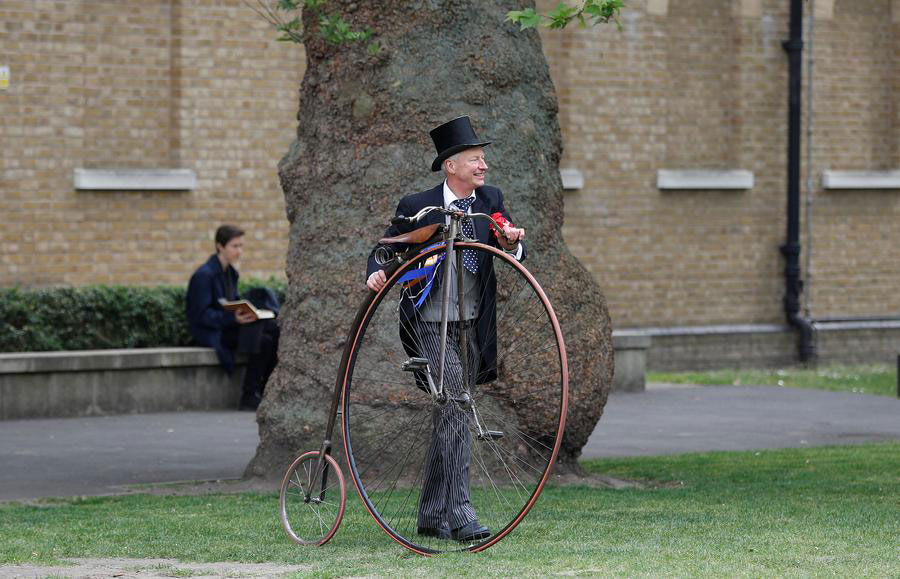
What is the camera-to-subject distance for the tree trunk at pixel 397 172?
10.2m

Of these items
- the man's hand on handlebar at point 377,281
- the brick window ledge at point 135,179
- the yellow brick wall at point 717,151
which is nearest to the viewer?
the man's hand on handlebar at point 377,281

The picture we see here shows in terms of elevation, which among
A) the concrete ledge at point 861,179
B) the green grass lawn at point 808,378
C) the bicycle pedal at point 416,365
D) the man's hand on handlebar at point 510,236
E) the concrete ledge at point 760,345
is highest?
the concrete ledge at point 861,179

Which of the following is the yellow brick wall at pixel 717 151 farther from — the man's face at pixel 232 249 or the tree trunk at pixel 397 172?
the tree trunk at pixel 397 172

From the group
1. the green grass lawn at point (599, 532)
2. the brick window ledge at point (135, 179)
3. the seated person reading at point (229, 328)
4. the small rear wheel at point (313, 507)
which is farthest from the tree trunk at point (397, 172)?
the brick window ledge at point (135, 179)

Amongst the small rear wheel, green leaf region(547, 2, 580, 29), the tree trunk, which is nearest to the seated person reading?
the tree trunk

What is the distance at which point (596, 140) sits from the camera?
2031 cm

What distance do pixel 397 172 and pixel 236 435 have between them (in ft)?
12.6

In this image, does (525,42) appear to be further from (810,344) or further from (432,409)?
(810,344)

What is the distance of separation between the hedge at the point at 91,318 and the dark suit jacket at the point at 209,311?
0.38 m

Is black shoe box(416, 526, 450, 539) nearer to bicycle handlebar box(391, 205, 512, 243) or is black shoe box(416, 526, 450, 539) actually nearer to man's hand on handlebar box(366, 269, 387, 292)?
man's hand on handlebar box(366, 269, 387, 292)

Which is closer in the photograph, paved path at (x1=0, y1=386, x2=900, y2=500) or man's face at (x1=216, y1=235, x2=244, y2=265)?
paved path at (x1=0, y1=386, x2=900, y2=500)

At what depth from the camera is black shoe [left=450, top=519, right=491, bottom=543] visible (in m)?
7.55

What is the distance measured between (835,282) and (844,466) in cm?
1135

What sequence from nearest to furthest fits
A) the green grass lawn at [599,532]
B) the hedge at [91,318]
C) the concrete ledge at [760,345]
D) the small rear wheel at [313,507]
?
the green grass lawn at [599,532] < the small rear wheel at [313,507] < the hedge at [91,318] < the concrete ledge at [760,345]
